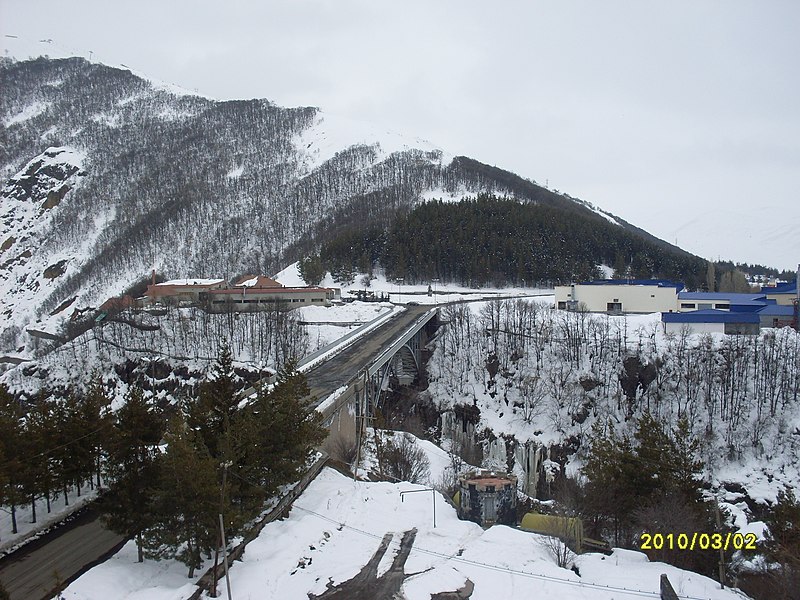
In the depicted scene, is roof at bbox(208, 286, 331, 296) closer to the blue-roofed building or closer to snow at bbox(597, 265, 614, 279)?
snow at bbox(597, 265, 614, 279)

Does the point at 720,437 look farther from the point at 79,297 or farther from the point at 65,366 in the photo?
the point at 79,297

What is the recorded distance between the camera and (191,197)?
493ft

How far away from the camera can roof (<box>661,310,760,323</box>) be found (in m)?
44.1

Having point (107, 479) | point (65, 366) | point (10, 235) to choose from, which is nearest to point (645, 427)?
point (107, 479)

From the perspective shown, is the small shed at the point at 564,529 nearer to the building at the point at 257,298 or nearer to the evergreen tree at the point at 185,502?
the evergreen tree at the point at 185,502

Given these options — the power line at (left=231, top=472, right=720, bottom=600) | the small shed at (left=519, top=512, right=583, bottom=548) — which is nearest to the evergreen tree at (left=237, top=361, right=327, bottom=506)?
the power line at (left=231, top=472, right=720, bottom=600)

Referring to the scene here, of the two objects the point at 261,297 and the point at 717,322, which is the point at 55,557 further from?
the point at 717,322

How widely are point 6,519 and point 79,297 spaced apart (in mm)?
106324

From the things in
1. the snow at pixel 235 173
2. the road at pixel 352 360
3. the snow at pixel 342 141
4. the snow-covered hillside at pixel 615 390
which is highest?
the snow at pixel 342 141

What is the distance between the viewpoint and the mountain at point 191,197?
4641 inches

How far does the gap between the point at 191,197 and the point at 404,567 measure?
151m

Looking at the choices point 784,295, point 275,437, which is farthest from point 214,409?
point 784,295

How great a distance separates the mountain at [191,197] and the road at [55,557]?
72868 mm
